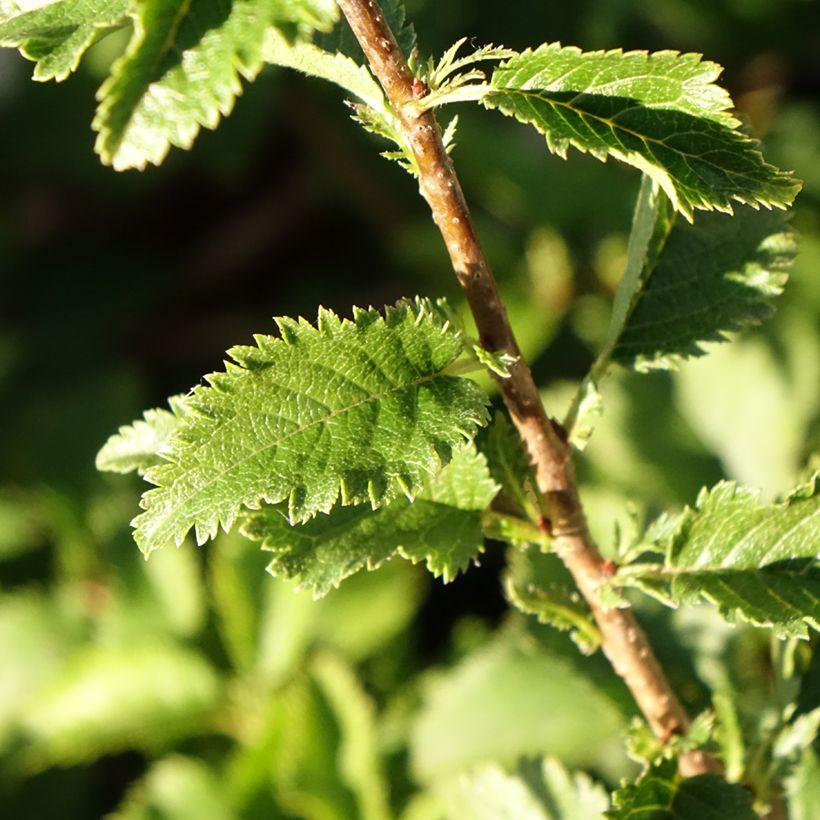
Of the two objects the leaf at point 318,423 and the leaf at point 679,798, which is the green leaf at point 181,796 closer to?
the leaf at point 679,798

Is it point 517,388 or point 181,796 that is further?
point 181,796

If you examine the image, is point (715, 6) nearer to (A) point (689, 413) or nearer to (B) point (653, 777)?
(A) point (689, 413)

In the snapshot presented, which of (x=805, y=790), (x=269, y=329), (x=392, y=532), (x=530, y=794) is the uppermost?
(x=269, y=329)

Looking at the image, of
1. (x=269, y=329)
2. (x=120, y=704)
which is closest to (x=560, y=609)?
(x=120, y=704)

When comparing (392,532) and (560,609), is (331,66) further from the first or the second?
(560,609)

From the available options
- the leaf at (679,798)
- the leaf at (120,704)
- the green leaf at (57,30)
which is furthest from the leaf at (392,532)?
the leaf at (120,704)

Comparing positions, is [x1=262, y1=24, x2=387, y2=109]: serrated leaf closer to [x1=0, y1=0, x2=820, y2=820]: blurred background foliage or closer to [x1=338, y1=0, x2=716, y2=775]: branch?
[x1=338, y1=0, x2=716, y2=775]: branch

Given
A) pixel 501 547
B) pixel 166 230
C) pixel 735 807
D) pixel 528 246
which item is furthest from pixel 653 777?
pixel 166 230
